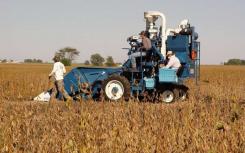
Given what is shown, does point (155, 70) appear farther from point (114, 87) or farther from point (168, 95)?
point (114, 87)

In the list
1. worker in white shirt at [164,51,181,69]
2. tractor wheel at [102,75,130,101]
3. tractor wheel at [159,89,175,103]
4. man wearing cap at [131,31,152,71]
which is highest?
man wearing cap at [131,31,152,71]

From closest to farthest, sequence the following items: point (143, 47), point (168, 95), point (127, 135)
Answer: point (127, 135)
point (143, 47)
point (168, 95)

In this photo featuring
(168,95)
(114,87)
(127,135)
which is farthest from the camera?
(168,95)

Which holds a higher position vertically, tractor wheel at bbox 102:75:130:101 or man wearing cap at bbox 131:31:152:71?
man wearing cap at bbox 131:31:152:71

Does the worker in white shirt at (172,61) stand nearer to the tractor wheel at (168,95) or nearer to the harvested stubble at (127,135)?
the tractor wheel at (168,95)

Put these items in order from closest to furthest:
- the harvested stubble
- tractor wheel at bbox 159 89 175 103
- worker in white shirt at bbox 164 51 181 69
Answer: the harvested stubble
worker in white shirt at bbox 164 51 181 69
tractor wheel at bbox 159 89 175 103

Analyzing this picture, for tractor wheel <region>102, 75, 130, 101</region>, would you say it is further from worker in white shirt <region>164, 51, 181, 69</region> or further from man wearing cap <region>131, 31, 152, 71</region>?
worker in white shirt <region>164, 51, 181, 69</region>

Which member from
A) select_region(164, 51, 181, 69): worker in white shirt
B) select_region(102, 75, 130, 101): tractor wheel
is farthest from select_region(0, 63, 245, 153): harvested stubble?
select_region(164, 51, 181, 69): worker in white shirt

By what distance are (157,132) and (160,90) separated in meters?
8.41

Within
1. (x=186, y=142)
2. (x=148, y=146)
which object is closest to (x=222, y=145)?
(x=186, y=142)

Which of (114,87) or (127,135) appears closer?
(127,135)

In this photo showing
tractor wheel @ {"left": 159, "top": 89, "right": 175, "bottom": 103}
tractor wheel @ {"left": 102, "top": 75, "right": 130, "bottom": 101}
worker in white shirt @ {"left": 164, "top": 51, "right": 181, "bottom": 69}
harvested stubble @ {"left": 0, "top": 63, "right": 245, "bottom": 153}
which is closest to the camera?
harvested stubble @ {"left": 0, "top": 63, "right": 245, "bottom": 153}

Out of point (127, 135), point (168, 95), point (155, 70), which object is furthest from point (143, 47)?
point (127, 135)

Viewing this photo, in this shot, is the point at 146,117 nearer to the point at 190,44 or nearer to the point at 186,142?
the point at 186,142
